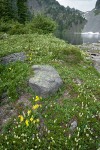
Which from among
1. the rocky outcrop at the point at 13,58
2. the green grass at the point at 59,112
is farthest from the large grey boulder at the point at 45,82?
the rocky outcrop at the point at 13,58

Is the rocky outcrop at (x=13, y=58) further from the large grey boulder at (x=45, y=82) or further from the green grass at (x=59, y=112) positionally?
the large grey boulder at (x=45, y=82)

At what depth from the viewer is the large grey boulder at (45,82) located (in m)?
14.2

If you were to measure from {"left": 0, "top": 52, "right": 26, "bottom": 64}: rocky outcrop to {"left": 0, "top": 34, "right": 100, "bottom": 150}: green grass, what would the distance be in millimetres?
722

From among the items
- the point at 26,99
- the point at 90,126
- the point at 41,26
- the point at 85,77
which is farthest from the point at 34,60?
the point at 41,26

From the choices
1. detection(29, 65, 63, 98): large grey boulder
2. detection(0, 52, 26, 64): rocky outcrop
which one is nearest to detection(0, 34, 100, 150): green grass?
detection(29, 65, 63, 98): large grey boulder

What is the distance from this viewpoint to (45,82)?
14625mm

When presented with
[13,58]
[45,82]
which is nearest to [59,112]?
[45,82]

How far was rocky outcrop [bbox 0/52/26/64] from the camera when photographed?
18.7 metres

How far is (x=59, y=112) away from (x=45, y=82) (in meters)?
2.26

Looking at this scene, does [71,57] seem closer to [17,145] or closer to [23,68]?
[23,68]

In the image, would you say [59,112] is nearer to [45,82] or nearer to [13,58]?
[45,82]

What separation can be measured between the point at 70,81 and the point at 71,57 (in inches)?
181

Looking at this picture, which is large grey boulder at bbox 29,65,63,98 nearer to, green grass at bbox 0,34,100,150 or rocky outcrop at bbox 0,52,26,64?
green grass at bbox 0,34,100,150

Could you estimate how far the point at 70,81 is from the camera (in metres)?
15.4
